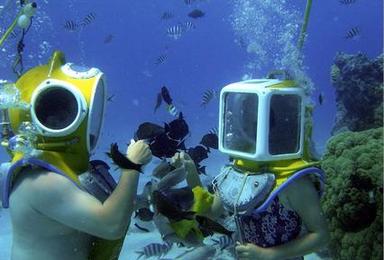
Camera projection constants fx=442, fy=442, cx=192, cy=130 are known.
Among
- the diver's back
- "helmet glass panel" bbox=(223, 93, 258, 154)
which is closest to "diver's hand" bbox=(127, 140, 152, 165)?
the diver's back

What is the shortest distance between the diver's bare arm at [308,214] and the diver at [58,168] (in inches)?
34.6

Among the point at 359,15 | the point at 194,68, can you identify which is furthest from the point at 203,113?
the point at 359,15

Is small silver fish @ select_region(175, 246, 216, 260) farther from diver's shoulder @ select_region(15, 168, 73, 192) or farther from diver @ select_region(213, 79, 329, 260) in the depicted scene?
diver's shoulder @ select_region(15, 168, 73, 192)

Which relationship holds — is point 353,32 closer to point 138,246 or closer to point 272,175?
point 138,246

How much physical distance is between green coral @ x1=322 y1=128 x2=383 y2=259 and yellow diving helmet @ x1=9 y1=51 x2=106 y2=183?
2728mm

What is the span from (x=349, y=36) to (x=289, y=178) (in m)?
9.73

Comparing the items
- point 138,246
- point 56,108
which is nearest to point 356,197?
point 56,108

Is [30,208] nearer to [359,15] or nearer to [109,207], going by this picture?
[109,207]

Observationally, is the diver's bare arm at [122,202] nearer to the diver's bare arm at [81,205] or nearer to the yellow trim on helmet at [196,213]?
the diver's bare arm at [81,205]

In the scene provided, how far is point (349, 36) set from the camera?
11.2 metres

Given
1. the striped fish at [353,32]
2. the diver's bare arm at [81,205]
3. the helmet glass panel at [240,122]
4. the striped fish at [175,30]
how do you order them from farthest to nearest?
the striped fish at [175,30] → the striped fish at [353,32] → the helmet glass panel at [240,122] → the diver's bare arm at [81,205]

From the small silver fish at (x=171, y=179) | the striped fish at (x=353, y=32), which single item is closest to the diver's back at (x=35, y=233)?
the small silver fish at (x=171, y=179)

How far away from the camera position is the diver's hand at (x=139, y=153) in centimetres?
250

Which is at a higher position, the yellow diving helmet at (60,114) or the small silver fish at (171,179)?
the yellow diving helmet at (60,114)
